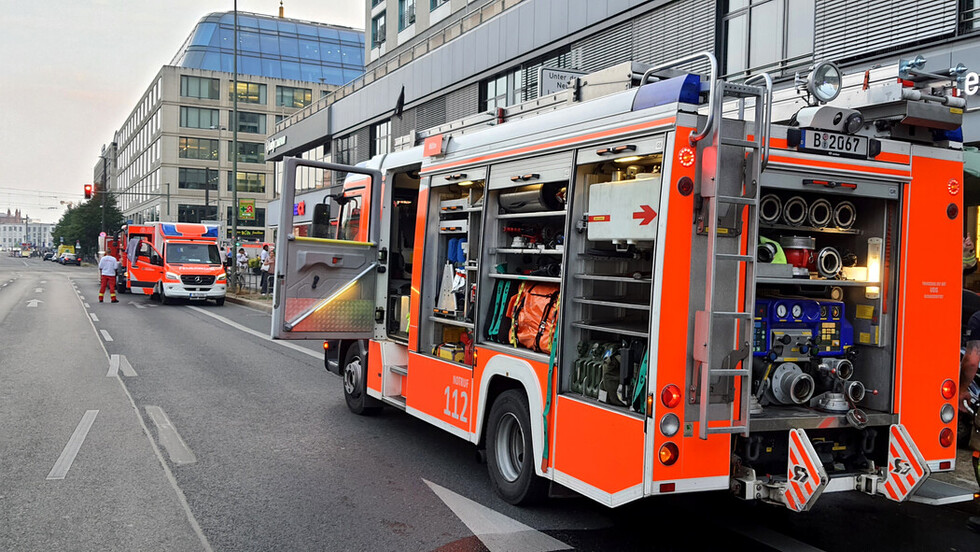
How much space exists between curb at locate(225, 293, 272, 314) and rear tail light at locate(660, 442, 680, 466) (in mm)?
21870

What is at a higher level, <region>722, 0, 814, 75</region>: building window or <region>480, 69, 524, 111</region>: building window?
<region>480, 69, 524, 111</region>: building window

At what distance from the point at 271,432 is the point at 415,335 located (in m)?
2.02

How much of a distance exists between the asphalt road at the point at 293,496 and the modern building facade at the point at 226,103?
73.8 meters

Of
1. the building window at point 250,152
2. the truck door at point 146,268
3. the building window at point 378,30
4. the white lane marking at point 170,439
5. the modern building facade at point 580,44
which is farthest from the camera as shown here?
the building window at point 250,152

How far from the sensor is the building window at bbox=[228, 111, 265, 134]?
84250 millimetres

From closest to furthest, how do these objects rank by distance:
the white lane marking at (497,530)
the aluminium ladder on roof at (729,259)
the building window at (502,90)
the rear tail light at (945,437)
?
the aluminium ladder on roof at (729,259), the white lane marking at (497,530), the rear tail light at (945,437), the building window at (502,90)

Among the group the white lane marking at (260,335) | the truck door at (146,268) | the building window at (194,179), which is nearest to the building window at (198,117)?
the building window at (194,179)

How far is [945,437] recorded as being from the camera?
5.31 metres

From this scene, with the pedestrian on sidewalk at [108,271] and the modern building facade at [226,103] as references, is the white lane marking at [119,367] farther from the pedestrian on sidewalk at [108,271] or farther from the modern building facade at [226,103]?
the modern building facade at [226,103]

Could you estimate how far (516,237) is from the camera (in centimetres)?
623

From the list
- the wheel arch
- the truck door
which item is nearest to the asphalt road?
the wheel arch

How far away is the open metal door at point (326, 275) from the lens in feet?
24.8

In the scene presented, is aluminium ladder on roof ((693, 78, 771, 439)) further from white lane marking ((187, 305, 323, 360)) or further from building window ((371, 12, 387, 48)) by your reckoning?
building window ((371, 12, 387, 48))

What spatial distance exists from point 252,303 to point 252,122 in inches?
2444
